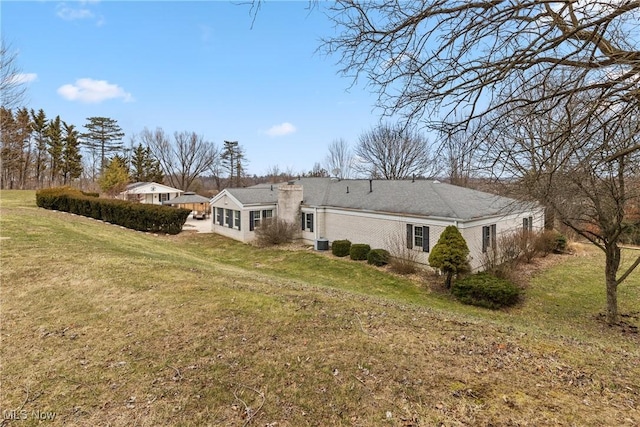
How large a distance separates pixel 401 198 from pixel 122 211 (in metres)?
18.2

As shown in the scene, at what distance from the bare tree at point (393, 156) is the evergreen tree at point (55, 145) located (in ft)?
124

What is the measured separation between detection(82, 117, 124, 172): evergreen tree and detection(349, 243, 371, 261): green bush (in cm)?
4542

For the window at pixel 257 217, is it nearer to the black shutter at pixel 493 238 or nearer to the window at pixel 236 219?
the window at pixel 236 219

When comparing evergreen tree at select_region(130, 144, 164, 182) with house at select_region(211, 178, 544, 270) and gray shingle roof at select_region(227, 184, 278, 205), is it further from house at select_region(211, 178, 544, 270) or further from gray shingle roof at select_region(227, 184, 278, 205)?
gray shingle roof at select_region(227, 184, 278, 205)

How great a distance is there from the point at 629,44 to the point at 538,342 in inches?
159

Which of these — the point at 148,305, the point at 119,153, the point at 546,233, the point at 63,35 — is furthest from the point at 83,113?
the point at 546,233

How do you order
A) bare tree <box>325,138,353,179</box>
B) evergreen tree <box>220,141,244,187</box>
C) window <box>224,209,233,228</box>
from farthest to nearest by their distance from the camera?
evergreen tree <box>220,141,244,187</box> → bare tree <box>325,138,353,179</box> → window <box>224,209,233,228</box>

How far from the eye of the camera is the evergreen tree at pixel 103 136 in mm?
47250

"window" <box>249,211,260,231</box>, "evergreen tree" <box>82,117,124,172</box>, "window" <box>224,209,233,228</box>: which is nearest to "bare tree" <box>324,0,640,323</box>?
"window" <box>249,211,260,231</box>

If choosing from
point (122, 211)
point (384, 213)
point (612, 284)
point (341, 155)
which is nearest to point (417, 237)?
point (384, 213)

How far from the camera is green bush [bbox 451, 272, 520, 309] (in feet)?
35.3

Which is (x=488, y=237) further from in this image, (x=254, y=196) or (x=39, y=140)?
(x=39, y=140)

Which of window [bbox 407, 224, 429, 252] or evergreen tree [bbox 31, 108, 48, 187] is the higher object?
evergreen tree [bbox 31, 108, 48, 187]

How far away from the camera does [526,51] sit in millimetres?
3203
